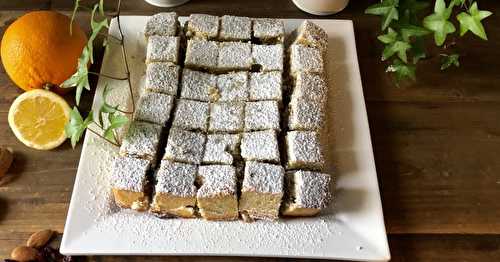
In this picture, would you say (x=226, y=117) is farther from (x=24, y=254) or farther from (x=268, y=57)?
(x=24, y=254)

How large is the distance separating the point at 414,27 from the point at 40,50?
0.96m

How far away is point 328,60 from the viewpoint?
1.52 metres

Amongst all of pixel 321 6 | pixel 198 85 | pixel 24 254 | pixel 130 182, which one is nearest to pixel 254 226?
pixel 130 182

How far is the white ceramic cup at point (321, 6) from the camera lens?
1609 millimetres

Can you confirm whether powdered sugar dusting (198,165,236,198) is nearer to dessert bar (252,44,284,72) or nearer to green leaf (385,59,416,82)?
dessert bar (252,44,284,72)

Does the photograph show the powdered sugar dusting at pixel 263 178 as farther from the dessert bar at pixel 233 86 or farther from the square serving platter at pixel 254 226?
the dessert bar at pixel 233 86

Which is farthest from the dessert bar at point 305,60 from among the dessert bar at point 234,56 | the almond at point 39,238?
the almond at point 39,238

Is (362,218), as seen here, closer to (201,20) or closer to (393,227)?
(393,227)

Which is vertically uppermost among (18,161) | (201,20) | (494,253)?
(201,20)

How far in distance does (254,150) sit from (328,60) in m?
0.44

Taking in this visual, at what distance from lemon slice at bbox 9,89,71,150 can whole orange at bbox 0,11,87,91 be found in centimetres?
6

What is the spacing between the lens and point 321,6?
1.62 meters

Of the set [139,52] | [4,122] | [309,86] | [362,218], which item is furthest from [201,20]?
[362,218]

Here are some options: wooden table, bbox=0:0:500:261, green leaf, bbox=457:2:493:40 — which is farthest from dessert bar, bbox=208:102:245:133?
green leaf, bbox=457:2:493:40
